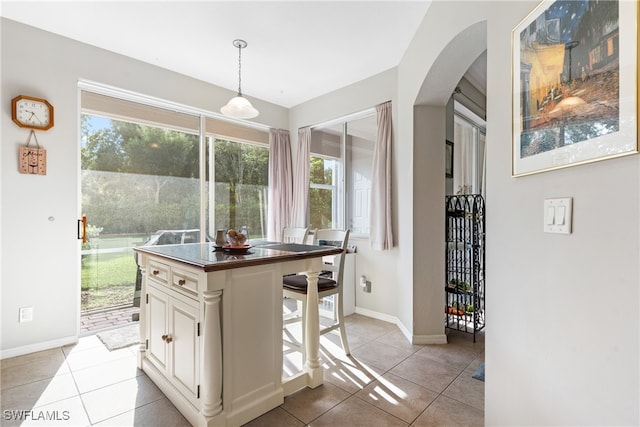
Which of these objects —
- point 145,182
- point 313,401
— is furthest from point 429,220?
point 145,182

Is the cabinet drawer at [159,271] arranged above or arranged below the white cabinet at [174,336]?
above

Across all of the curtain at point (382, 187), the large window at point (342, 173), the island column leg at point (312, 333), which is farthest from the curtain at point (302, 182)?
the island column leg at point (312, 333)

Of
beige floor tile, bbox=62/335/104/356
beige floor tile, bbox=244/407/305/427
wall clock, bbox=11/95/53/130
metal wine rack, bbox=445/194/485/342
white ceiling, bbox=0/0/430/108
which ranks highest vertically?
white ceiling, bbox=0/0/430/108

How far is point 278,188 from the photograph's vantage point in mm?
4293

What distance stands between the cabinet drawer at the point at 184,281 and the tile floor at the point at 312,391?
729 millimetres

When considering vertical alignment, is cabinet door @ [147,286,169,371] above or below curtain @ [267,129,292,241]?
below

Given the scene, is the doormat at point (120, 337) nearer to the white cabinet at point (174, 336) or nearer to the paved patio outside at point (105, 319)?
the paved patio outside at point (105, 319)

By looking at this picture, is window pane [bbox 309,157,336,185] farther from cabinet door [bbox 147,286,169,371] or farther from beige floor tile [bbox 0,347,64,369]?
beige floor tile [bbox 0,347,64,369]

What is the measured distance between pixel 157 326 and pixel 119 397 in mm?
457

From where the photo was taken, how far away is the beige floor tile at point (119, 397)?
175 cm

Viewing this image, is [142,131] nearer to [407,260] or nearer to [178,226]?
[178,226]

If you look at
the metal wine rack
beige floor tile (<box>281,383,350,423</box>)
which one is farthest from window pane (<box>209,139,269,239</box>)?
the metal wine rack

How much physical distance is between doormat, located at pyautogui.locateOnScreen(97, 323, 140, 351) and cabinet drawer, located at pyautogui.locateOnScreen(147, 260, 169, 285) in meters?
1.11

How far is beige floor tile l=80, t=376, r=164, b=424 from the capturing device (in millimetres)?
1750
